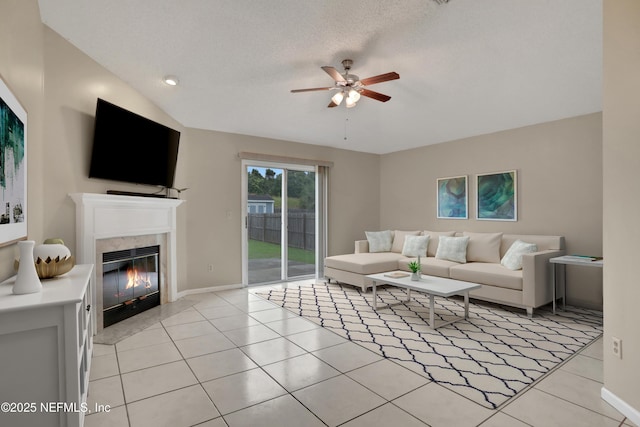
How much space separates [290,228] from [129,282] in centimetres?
283

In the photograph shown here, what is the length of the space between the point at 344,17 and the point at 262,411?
2.76m

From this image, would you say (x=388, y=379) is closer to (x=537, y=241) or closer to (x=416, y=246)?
(x=537, y=241)

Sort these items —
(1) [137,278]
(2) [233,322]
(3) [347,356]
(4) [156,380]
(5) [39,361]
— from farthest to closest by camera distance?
(1) [137,278] < (2) [233,322] < (3) [347,356] < (4) [156,380] < (5) [39,361]

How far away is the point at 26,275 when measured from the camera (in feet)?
5.57

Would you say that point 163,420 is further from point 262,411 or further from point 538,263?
point 538,263

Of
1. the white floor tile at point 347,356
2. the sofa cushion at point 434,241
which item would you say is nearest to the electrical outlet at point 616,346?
the white floor tile at point 347,356

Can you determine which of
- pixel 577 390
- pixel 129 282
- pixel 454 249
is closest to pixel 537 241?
pixel 454 249

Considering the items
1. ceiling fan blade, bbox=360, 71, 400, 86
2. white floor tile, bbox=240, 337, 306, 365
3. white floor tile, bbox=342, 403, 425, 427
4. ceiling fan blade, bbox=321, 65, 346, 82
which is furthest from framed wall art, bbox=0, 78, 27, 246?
ceiling fan blade, bbox=360, 71, 400, 86

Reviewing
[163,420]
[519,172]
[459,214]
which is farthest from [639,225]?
[459,214]

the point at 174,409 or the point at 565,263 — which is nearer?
the point at 174,409

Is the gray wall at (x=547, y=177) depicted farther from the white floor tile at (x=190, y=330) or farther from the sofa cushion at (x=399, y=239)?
the white floor tile at (x=190, y=330)

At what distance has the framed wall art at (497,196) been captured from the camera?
5.06 metres

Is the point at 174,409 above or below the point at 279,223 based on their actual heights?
below

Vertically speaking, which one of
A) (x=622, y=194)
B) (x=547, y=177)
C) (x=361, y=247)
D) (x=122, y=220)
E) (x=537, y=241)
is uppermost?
(x=547, y=177)
